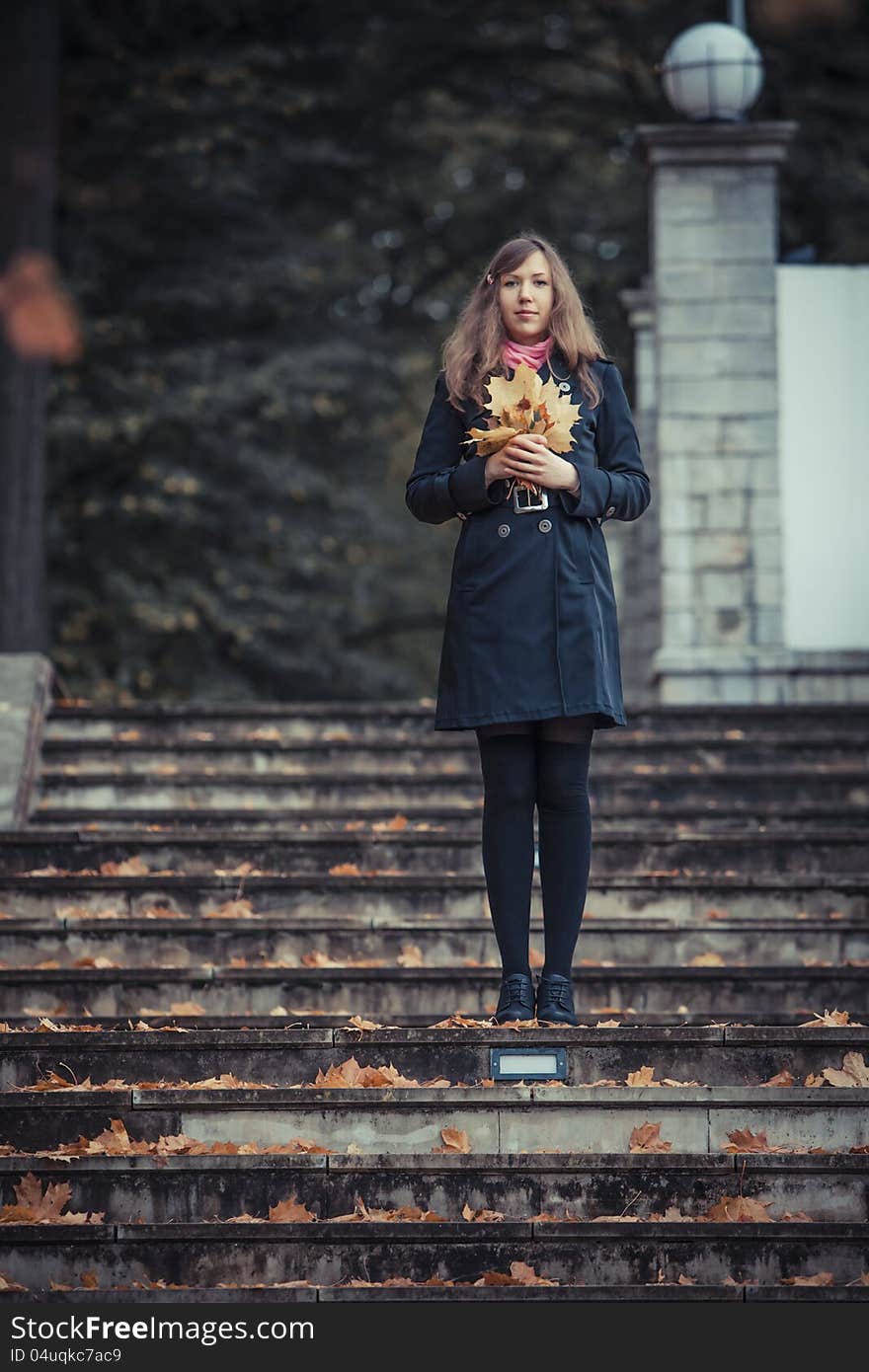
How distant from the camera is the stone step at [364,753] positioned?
9211 mm

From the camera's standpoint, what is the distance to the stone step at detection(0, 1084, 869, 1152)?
17.5 ft

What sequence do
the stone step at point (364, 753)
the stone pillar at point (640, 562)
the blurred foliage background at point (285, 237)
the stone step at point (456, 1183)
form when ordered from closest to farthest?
the stone step at point (456, 1183), the stone step at point (364, 753), the stone pillar at point (640, 562), the blurred foliage background at point (285, 237)

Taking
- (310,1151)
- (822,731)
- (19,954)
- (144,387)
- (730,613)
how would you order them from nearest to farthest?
(310,1151) → (19,954) → (822,731) → (730,613) → (144,387)

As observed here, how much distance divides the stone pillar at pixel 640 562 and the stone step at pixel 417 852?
7424mm

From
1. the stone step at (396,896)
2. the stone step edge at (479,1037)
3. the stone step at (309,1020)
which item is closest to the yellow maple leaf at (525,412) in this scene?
the stone step edge at (479,1037)

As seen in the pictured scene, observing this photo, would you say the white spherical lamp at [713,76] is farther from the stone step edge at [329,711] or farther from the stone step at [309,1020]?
the stone step at [309,1020]

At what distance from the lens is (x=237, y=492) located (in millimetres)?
18812

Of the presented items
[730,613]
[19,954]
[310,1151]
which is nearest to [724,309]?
[730,613]

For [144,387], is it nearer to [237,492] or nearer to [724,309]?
[237,492]

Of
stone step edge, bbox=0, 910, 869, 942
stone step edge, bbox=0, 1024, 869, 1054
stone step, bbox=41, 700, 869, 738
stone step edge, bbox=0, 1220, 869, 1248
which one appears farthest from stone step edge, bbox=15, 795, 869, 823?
stone step edge, bbox=0, 1220, 869, 1248

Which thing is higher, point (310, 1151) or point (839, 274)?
point (839, 274)

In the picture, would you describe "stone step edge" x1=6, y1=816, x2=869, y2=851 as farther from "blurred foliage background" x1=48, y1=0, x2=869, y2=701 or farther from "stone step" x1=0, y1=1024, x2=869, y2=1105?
"blurred foliage background" x1=48, y1=0, x2=869, y2=701

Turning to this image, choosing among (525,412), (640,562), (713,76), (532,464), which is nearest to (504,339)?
(525,412)

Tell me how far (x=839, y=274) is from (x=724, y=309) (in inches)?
25.1
